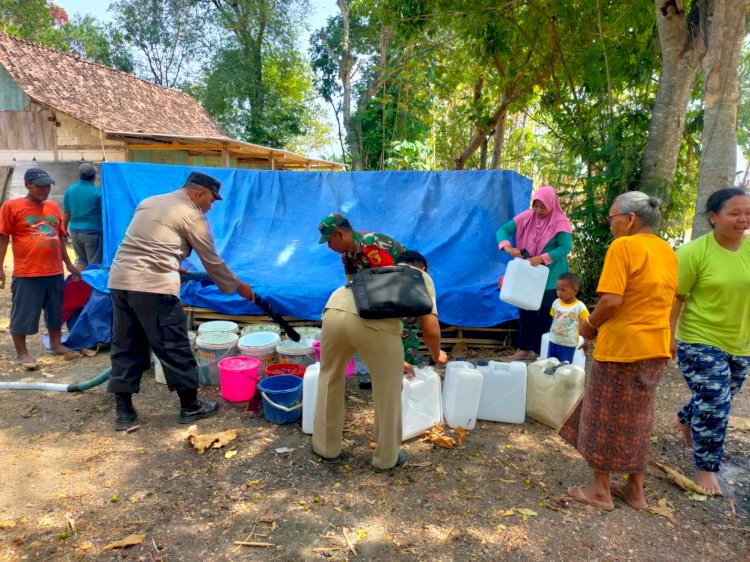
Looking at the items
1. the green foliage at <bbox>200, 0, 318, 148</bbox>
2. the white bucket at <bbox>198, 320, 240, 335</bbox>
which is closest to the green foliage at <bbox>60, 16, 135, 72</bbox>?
the green foliage at <bbox>200, 0, 318, 148</bbox>

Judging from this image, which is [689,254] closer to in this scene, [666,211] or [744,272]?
[744,272]

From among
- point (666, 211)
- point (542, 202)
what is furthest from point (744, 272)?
point (666, 211)

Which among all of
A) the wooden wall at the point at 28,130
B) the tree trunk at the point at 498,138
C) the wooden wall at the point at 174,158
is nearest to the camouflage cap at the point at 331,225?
the tree trunk at the point at 498,138

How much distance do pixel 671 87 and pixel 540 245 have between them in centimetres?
237

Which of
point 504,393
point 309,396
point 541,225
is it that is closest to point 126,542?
point 309,396

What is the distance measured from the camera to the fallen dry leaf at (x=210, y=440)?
3275 mm

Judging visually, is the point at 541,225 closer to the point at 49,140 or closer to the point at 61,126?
the point at 61,126

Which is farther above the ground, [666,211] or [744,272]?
[666,211]

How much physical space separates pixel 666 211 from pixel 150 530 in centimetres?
566

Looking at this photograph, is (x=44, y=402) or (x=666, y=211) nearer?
(x=44, y=402)

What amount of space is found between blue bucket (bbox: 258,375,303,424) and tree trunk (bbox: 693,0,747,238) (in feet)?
12.5

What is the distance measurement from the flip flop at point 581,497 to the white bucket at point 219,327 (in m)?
3.12

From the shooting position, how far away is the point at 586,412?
2664mm

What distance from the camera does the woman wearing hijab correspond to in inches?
167
